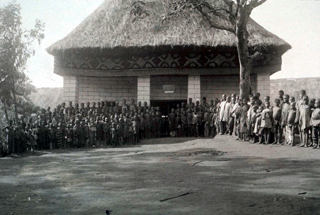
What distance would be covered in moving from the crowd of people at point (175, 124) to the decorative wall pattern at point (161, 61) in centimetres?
175

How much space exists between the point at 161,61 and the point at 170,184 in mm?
9636

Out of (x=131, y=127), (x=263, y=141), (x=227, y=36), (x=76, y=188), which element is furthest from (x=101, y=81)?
(x=76, y=188)

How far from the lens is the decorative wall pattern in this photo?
44.5 feet

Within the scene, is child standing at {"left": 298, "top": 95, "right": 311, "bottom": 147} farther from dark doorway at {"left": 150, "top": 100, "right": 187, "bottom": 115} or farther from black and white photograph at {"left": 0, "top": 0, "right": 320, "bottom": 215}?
dark doorway at {"left": 150, "top": 100, "right": 187, "bottom": 115}

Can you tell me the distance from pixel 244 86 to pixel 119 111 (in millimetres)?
4889

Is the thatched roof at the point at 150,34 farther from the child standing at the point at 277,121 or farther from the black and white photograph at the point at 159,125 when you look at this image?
the child standing at the point at 277,121

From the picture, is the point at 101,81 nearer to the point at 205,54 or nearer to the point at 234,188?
the point at 205,54

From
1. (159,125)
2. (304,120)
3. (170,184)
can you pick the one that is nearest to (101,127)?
(159,125)

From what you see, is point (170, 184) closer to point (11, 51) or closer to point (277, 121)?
point (277, 121)

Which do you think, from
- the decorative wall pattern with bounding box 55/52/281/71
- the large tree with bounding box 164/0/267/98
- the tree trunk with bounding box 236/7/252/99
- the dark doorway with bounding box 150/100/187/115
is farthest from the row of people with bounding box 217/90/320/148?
the dark doorway with bounding box 150/100/187/115

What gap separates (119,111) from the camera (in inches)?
502

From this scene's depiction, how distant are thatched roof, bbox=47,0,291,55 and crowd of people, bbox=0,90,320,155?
2560 mm

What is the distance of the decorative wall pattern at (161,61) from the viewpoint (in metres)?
13.6

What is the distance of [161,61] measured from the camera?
45.3ft
